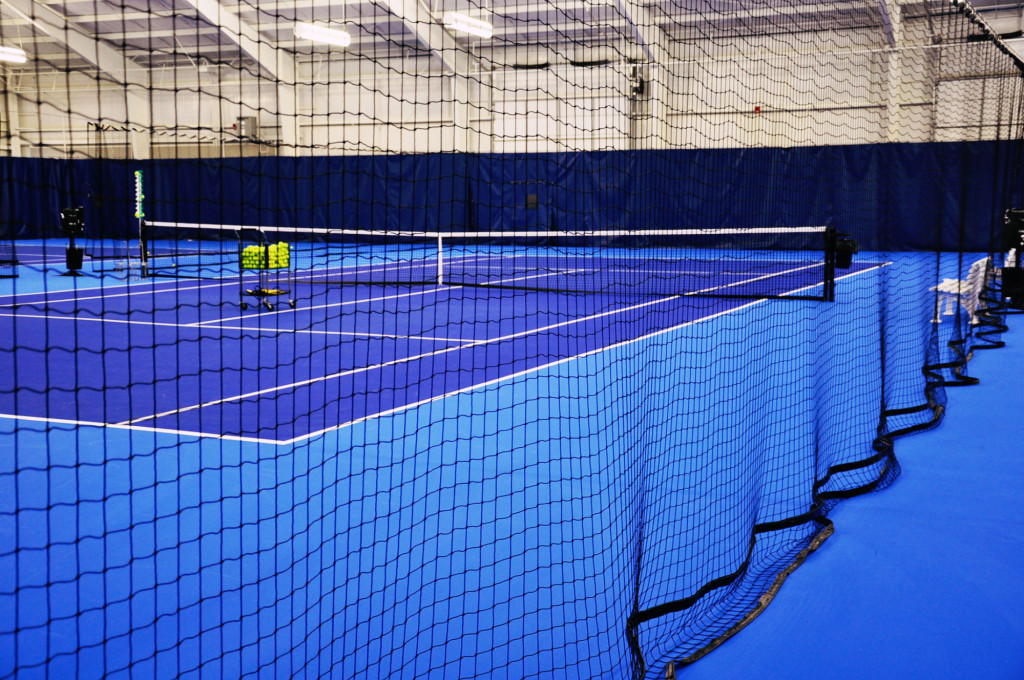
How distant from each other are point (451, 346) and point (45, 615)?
519 centimetres

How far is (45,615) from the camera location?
3.02m

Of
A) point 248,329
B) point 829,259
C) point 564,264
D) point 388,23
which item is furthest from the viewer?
point 388,23

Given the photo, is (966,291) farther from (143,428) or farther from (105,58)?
(105,58)

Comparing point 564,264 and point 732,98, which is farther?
point 732,98

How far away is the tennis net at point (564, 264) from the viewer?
1093 cm

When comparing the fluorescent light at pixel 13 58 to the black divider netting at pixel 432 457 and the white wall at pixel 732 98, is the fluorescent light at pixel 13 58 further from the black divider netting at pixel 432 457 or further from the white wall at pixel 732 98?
the white wall at pixel 732 98

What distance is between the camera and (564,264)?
17.4 metres

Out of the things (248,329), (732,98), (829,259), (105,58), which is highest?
(105,58)

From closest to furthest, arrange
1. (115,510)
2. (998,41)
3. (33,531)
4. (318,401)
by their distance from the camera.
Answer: (33,531) → (115,510) → (318,401) → (998,41)

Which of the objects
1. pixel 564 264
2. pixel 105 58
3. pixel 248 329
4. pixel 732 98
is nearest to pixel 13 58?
pixel 248 329

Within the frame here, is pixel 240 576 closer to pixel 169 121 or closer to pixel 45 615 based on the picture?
pixel 45 615

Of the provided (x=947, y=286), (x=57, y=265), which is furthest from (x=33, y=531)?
(x=57, y=265)

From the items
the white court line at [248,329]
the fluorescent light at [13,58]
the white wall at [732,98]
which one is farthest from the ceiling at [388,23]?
the white court line at [248,329]

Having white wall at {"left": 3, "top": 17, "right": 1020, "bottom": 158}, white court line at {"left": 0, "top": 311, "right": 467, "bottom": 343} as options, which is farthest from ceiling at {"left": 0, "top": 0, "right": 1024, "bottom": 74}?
white court line at {"left": 0, "top": 311, "right": 467, "bottom": 343}
